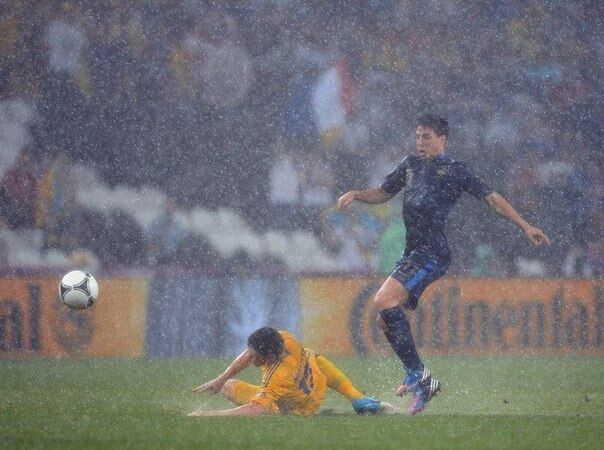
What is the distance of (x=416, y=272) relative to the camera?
21.3 ft

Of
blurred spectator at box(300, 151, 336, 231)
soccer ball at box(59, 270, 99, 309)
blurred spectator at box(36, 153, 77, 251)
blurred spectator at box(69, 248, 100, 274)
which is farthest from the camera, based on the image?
blurred spectator at box(300, 151, 336, 231)

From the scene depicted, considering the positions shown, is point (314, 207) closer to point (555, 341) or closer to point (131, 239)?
point (131, 239)

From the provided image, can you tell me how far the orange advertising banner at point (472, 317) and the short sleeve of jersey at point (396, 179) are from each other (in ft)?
18.1

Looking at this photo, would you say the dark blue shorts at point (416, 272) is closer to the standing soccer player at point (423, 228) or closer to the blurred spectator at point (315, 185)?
the standing soccer player at point (423, 228)

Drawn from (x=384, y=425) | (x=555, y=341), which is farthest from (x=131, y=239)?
(x=384, y=425)

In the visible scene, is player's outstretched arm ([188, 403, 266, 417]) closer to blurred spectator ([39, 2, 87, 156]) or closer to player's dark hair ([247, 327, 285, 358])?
Result: player's dark hair ([247, 327, 285, 358])

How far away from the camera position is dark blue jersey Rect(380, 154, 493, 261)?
6.52m

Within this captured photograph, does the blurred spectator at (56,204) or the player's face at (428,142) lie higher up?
the blurred spectator at (56,204)

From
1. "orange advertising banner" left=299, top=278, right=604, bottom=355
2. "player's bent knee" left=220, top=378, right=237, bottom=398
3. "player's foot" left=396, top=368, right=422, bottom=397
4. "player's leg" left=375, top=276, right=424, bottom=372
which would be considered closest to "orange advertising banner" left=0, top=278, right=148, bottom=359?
"orange advertising banner" left=299, top=278, right=604, bottom=355

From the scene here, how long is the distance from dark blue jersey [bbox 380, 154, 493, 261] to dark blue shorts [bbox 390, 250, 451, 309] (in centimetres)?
4

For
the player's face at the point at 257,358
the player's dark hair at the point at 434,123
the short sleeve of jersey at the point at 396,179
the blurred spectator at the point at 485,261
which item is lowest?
the player's face at the point at 257,358

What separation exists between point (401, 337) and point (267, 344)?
88cm

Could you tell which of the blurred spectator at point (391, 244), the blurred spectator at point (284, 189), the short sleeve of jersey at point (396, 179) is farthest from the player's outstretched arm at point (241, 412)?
the blurred spectator at point (284, 189)

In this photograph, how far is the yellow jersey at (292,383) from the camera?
237 inches
